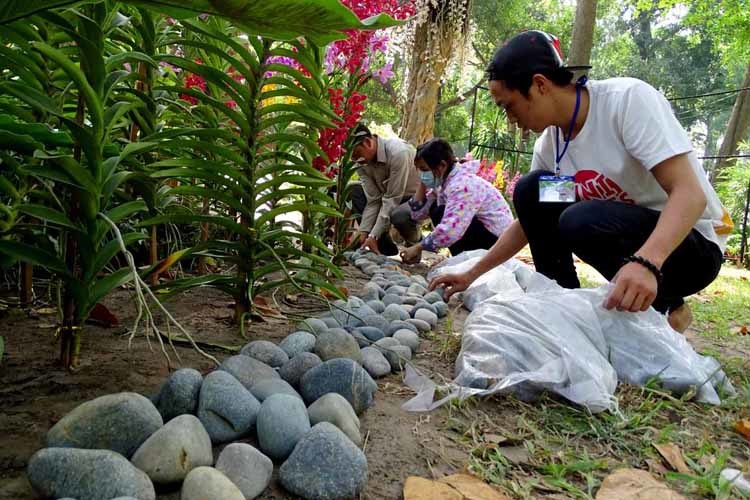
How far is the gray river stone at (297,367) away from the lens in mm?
1196

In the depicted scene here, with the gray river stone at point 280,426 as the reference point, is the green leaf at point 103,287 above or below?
above

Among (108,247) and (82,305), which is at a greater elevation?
(108,247)

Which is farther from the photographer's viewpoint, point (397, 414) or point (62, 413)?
point (397, 414)

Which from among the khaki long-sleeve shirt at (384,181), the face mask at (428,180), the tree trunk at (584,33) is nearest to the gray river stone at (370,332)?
the khaki long-sleeve shirt at (384,181)

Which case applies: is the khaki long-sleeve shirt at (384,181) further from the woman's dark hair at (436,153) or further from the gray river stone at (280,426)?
the gray river stone at (280,426)

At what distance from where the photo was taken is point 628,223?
1.77m

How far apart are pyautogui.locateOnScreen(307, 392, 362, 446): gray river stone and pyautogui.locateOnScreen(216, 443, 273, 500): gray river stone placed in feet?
0.52

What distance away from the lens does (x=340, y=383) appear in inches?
44.7

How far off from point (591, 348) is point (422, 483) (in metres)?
0.76

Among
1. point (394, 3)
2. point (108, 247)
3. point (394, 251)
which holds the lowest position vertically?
point (394, 251)

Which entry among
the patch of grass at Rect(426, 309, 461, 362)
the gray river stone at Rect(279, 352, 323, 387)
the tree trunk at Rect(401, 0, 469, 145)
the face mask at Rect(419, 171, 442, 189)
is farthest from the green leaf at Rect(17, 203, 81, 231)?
the tree trunk at Rect(401, 0, 469, 145)

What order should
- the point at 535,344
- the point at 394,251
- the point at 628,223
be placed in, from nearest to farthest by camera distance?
the point at 535,344
the point at 628,223
the point at 394,251

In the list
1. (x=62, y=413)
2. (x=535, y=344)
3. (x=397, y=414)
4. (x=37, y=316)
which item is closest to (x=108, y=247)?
(x=62, y=413)

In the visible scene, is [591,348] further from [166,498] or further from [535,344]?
[166,498]
